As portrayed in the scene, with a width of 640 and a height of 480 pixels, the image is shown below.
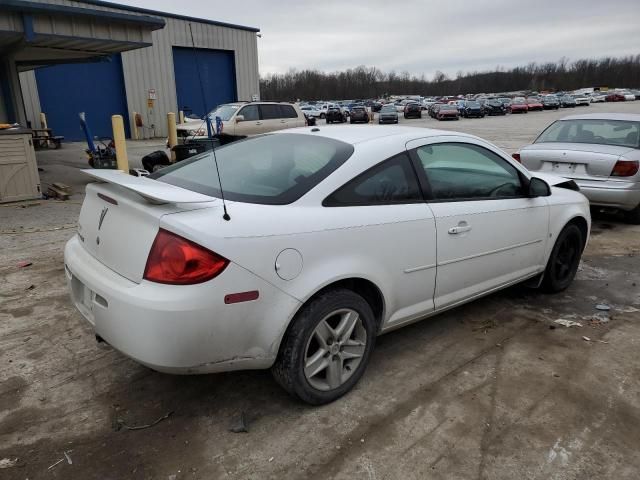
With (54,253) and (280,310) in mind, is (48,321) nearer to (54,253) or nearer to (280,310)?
(54,253)

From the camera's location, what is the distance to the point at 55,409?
2.83 m

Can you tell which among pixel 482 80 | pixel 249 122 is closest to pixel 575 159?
pixel 249 122

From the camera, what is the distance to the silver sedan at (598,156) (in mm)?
6660

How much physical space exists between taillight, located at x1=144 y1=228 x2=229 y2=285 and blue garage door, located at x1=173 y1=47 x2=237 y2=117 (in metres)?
24.3

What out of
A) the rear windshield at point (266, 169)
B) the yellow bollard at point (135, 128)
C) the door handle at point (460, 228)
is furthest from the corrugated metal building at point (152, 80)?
the door handle at point (460, 228)

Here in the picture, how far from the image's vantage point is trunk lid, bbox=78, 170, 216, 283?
96.0 inches

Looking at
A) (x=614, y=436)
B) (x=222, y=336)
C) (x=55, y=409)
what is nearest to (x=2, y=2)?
(x=55, y=409)

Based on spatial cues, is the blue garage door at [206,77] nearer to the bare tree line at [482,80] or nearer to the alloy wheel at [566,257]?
the alloy wheel at [566,257]

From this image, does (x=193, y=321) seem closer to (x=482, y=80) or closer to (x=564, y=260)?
(x=564, y=260)

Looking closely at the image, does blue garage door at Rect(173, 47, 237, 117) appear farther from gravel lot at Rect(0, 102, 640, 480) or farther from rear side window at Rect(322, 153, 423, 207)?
rear side window at Rect(322, 153, 423, 207)

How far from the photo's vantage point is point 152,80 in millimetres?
24734

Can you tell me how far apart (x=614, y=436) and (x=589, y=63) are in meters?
165

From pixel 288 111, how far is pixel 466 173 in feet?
42.7

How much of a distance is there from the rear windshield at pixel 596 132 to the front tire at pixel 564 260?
3.37 meters
